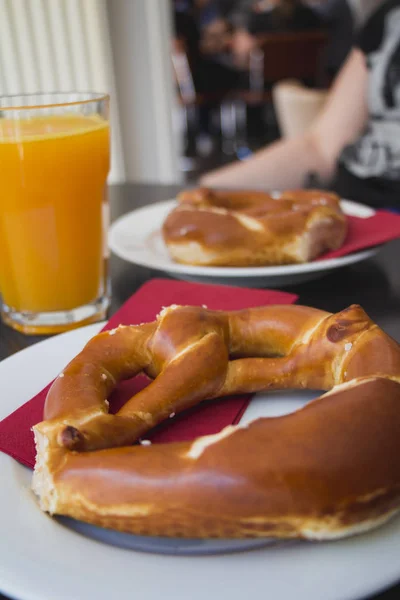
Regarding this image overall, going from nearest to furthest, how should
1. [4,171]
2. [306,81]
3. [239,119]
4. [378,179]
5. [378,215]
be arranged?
1. [4,171]
2. [378,215]
3. [378,179]
4. [306,81]
5. [239,119]

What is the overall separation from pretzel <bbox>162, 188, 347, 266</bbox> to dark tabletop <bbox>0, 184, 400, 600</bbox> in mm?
45

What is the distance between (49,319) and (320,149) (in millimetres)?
1109

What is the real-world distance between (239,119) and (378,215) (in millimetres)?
4628

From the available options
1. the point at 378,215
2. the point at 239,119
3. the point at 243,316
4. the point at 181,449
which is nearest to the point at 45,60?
the point at 378,215

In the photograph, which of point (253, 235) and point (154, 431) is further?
point (253, 235)

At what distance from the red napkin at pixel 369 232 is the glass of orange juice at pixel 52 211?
291 millimetres

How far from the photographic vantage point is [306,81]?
178 inches

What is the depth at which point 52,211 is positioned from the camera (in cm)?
60

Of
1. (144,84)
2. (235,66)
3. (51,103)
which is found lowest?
(235,66)

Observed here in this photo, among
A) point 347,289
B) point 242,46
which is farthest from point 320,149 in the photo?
point 242,46

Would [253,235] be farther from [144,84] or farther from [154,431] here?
[144,84]

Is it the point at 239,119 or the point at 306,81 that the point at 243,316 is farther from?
the point at 239,119

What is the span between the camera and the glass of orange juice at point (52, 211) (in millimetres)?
579

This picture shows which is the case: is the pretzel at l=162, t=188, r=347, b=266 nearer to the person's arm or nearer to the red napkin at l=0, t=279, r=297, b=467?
the red napkin at l=0, t=279, r=297, b=467
